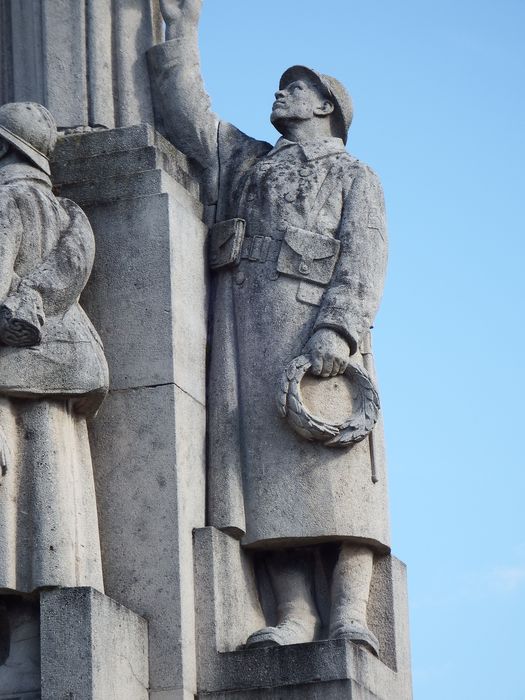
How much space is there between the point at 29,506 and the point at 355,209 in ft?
10.5

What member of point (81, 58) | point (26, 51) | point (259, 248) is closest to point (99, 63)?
point (81, 58)

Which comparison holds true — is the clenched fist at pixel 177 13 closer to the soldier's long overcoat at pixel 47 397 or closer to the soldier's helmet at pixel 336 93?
the soldier's helmet at pixel 336 93

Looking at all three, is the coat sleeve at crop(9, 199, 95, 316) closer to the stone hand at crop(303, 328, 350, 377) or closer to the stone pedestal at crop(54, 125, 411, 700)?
the stone pedestal at crop(54, 125, 411, 700)

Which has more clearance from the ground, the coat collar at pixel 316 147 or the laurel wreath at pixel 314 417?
the coat collar at pixel 316 147

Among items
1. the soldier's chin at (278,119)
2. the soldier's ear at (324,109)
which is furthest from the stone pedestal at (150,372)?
the soldier's ear at (324,109)

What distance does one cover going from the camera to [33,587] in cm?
1238

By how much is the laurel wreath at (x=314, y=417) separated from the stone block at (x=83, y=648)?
184 cm

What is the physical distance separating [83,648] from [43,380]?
69.1 inches

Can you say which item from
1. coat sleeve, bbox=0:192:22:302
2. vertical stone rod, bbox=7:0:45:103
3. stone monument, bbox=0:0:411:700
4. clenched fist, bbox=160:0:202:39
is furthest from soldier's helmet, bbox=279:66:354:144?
coat sleeve, bbox=0:192:22:302

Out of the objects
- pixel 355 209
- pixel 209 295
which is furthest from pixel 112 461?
pixel 355 209

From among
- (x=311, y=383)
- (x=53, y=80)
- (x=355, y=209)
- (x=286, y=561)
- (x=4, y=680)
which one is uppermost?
(x=53, y=80)

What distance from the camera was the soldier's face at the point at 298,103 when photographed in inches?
578

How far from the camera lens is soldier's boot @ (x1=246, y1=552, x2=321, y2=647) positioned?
13.1 m

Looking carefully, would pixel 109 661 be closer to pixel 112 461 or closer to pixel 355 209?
pixel 112 461
